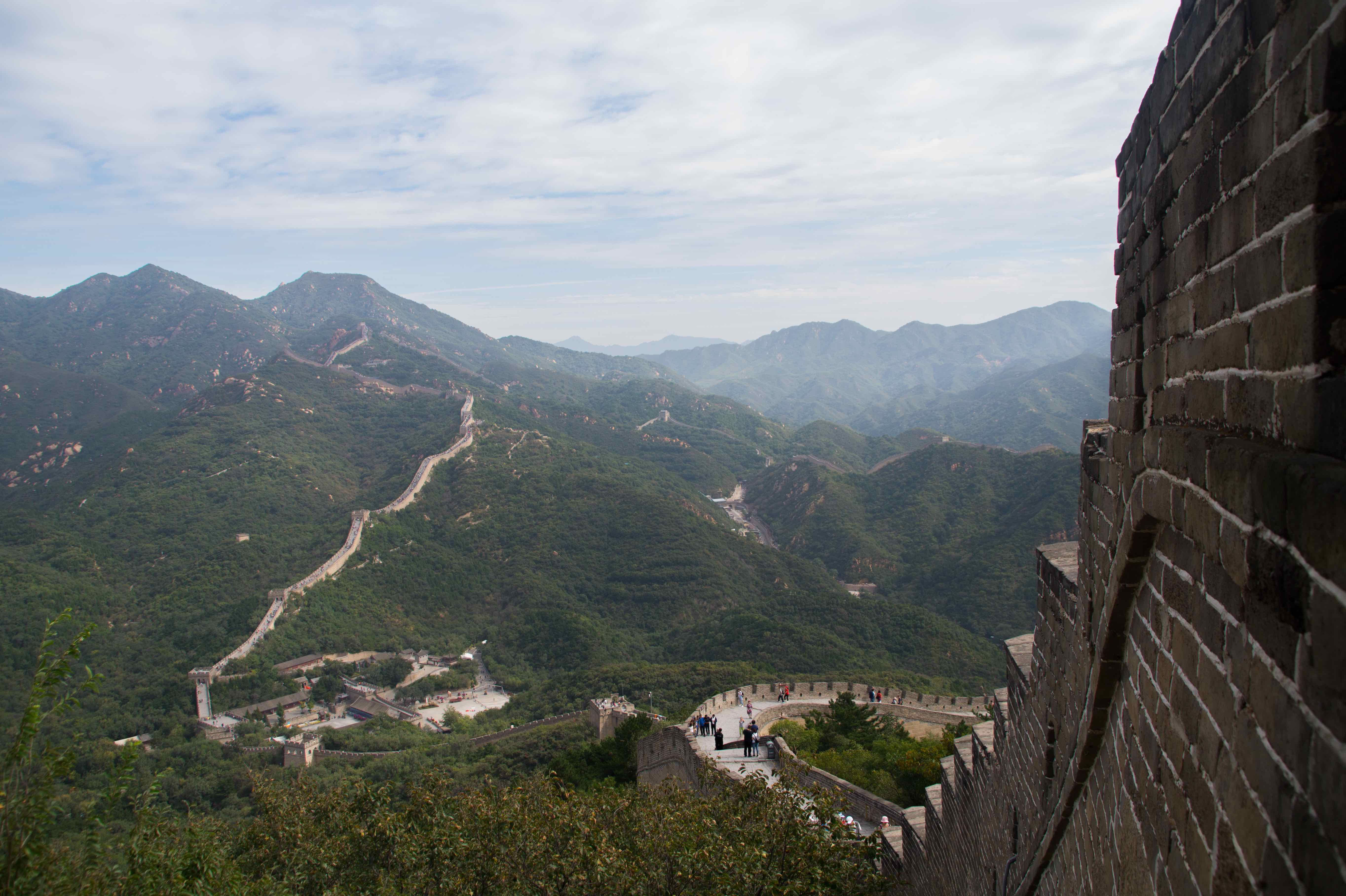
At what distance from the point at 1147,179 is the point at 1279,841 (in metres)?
2.42

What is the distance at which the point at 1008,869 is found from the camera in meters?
4.97

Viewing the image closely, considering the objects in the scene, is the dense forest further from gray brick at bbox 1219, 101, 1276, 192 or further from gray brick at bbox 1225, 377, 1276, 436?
gray brick at bbox 1219, 101, 1276, 192

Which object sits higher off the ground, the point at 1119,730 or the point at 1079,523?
the point at 1079,523

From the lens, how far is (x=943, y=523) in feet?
246

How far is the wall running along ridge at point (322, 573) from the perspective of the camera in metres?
39.0

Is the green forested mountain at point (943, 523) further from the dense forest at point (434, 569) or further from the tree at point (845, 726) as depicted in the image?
the tree at point (845, 726)

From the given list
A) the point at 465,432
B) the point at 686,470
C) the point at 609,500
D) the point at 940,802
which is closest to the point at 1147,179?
the point at 940,802

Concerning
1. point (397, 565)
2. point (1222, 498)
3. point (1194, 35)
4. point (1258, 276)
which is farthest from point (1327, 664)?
point (397, 565)

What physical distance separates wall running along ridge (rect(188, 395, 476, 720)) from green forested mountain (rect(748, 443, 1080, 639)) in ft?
118

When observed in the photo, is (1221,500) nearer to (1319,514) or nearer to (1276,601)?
(1276,601)

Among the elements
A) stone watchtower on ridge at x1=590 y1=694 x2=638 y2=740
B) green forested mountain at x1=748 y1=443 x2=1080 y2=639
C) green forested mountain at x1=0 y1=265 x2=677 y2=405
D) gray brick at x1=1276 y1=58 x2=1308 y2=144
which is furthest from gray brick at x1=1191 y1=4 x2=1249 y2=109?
green forested mountain at x1=0 y1=265 x2=677 y2=405

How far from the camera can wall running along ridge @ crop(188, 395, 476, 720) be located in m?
39.0

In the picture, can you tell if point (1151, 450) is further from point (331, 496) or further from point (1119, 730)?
point (331, 496)

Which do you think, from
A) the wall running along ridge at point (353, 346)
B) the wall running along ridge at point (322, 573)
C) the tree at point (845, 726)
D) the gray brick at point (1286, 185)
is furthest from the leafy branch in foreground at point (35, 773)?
the wall running along ridge at point (353, 346)
